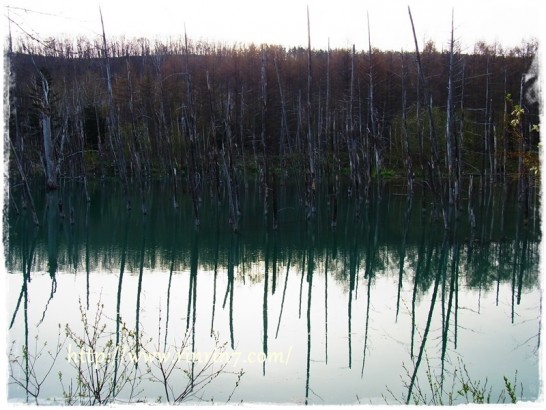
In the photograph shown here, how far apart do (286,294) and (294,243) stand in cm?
438

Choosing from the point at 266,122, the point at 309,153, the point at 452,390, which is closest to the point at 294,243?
the point at 309,153

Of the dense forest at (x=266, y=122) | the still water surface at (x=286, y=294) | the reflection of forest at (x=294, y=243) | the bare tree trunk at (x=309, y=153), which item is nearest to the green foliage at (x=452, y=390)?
the still water surface at (x=286, y=294)

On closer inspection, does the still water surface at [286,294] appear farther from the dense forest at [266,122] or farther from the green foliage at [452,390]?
the dense forest at [266,122]

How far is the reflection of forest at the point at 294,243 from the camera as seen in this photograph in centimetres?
1166

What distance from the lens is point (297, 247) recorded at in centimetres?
1379

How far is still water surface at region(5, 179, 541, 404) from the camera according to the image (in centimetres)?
613

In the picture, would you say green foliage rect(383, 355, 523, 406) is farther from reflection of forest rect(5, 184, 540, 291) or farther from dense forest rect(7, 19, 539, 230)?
dense forest rect(7, 19, 539, 230)

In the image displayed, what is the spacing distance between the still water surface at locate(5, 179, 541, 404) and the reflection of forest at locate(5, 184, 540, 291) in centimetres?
6

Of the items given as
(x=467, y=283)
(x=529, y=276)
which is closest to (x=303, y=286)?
(x=467, y=283)

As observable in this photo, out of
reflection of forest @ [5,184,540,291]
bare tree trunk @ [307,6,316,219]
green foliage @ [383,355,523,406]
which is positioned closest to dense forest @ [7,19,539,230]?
reflection of forest @ [5,184,540,291]

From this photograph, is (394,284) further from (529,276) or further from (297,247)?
(297,247)

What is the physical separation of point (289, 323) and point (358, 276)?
3.38 metres

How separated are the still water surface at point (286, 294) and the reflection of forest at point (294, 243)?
0.06 metres

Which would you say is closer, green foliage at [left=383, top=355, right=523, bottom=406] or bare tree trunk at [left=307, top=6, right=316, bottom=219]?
green foliage at [left=383, top=355, right=523, bottom=406]
